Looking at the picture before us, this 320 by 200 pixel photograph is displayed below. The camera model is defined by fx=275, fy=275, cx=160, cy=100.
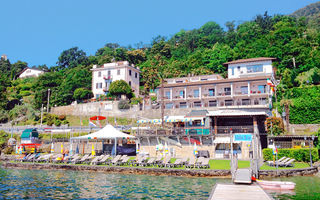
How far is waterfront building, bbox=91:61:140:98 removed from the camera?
7012cm

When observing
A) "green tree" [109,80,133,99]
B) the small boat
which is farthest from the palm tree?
"green tree" [109,80,133,99]

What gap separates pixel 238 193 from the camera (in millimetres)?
14891

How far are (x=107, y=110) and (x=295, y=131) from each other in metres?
36.6

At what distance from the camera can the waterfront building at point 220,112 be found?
106 ft

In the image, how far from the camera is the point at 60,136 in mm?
49406

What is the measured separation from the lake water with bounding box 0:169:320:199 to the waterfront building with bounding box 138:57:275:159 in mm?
6544

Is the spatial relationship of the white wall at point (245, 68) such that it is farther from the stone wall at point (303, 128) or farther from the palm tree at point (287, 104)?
the stone wall at point (303, 128)

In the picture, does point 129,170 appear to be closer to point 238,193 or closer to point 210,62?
point 238,193

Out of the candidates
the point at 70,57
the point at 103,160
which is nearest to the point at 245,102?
the point at 103,160

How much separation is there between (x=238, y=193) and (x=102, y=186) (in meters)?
10.4

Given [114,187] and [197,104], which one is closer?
[114,187]

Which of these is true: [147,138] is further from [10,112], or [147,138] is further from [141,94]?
[10,112]

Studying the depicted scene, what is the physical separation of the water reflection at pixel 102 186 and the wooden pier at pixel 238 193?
1.48 meters

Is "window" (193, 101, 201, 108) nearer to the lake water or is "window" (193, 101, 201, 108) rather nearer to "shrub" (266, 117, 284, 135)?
"shrub" (266, 117, 284, 135)
